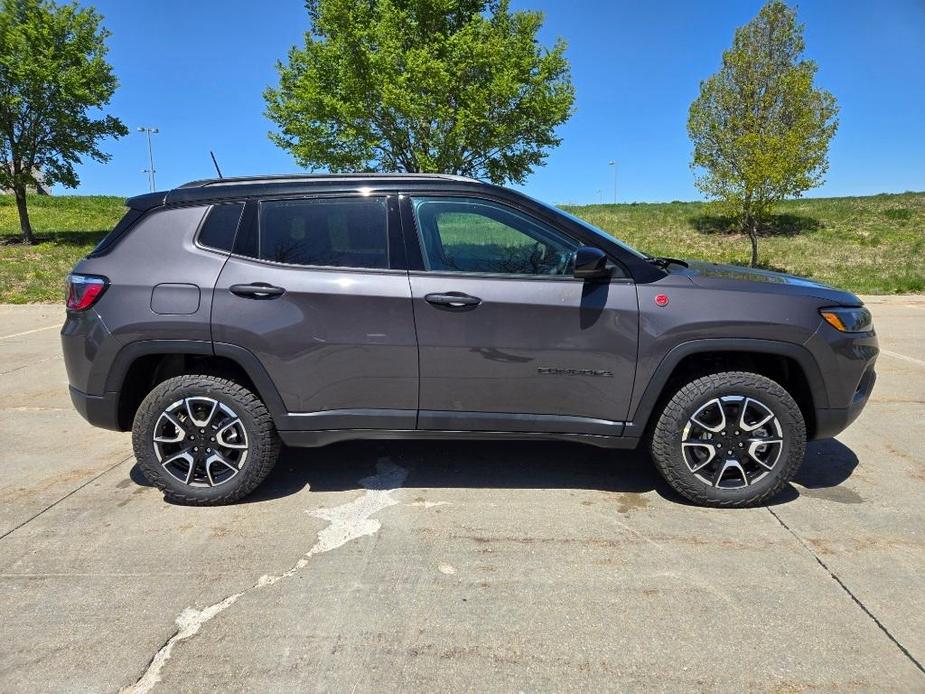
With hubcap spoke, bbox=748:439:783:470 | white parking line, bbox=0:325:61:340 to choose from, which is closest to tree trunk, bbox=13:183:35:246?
white parking line, bbox=0:325:61:340

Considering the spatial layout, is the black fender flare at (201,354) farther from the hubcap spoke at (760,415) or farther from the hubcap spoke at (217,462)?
the hubcap spoke at (760,415)

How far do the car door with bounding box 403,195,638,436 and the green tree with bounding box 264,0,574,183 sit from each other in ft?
45.7

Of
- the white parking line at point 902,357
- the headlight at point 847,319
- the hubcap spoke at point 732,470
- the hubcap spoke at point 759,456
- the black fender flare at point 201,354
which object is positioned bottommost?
the white parking line at point 902,357

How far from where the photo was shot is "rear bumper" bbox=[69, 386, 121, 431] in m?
3.29

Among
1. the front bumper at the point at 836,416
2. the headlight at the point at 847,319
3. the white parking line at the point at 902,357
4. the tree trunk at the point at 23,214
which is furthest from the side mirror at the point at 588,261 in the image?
the tree trunk at the point at 23,214

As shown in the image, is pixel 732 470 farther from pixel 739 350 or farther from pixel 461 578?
pixel 461 578

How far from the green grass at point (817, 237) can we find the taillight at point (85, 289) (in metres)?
17.2

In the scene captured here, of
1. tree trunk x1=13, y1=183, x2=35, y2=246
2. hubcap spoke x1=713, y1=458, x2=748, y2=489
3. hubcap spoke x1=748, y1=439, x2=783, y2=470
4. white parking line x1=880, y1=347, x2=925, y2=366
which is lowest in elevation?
white parking line x1=880, y1=347, x2=925, y2=366

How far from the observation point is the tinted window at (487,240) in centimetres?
322

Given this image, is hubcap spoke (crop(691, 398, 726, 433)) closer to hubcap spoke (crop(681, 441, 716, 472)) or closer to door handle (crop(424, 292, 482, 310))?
hubcap spoke (crop(681, 441, 716, 472))

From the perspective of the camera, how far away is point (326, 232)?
3.28 m

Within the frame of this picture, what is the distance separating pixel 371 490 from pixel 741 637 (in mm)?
2092

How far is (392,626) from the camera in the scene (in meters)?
2.35

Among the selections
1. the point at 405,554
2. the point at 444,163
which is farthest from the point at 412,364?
the point at 444,163
